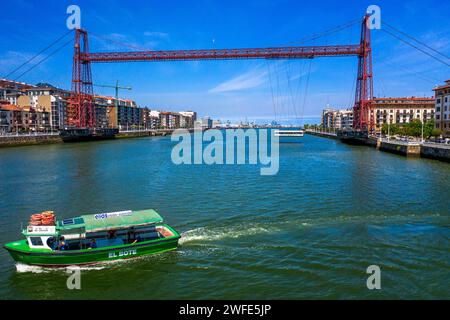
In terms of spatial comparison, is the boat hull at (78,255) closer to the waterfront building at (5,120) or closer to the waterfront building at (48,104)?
the waterfront building at (5,120)

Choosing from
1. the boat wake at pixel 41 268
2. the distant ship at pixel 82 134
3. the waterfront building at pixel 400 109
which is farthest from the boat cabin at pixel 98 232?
the waterfront building at pixel 400 109

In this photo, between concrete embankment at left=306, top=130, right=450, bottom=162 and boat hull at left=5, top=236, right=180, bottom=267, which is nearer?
boat hull at left=5, top=236, right=180, bottom=267

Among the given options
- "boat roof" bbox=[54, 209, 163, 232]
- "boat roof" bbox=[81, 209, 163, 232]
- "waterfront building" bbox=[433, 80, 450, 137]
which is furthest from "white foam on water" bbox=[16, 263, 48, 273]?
"waterfront building" bbox=[433, 80, 450, 137]

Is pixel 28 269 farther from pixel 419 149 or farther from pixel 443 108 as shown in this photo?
pixel 443 108

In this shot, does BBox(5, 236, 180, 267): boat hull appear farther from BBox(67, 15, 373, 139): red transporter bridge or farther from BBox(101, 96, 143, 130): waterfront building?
BBox(101, 96, 143, 130): waterfront building

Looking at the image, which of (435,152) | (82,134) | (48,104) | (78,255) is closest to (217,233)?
(78,255)
